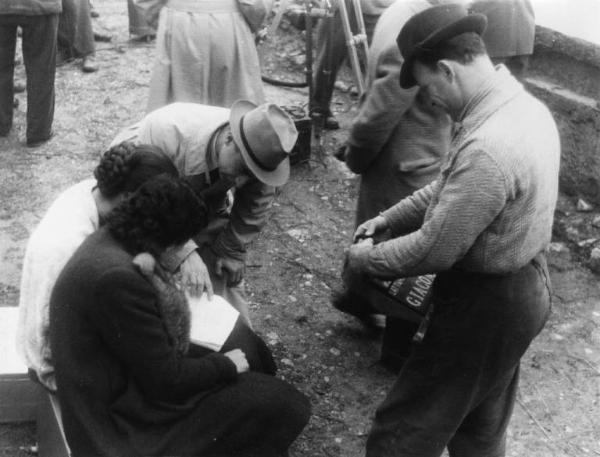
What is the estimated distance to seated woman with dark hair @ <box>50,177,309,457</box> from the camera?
2.76 meters

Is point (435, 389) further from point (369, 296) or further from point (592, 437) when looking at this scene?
point (592, 437)

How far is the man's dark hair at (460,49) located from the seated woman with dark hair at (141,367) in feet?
3.21

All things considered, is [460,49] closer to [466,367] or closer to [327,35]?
[466,367]

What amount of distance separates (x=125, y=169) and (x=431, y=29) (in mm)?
1275

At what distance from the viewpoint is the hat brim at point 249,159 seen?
3605mm

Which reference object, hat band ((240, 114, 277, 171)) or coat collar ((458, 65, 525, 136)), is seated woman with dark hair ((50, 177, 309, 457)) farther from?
coat collar ((458, 65, 525, 136))

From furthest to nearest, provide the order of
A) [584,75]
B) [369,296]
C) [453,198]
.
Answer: [584,75]
[369,296]
[453,198]

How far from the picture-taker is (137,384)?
298 cm

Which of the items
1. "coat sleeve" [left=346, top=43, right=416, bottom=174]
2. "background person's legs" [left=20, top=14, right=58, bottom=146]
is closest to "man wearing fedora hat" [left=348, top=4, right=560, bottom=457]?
"coat sleeve" [left=346, top=43, right=416, bottom=174]

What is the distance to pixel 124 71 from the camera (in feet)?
26.5

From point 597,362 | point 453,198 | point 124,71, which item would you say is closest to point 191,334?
point 453,198

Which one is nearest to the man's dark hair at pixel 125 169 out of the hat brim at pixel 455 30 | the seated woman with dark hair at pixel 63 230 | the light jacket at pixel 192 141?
the seated woman with dark hair at pixel 63 230

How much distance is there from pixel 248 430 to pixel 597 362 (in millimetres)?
2449

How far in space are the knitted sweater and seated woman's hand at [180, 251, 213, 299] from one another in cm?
108
